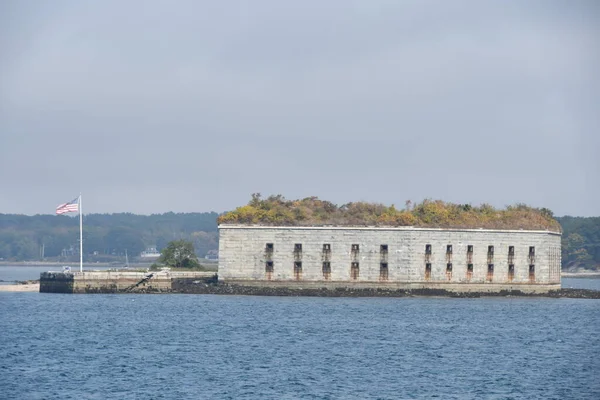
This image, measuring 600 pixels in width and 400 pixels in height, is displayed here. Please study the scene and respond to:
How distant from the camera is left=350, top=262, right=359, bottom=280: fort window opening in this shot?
8725cm

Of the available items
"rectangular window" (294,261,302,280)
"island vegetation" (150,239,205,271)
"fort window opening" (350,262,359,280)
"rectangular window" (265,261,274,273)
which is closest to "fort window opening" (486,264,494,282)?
"fort window opening" (350,262,359,280)

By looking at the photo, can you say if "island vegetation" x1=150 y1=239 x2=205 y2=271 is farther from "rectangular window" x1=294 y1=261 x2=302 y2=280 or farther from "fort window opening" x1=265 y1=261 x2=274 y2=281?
"rectangular window" x1=294 y1=261 x2=302 y2=280

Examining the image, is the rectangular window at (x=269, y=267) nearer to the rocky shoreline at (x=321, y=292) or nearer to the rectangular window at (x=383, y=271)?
the rocky shoreline at (x=321, y=292)

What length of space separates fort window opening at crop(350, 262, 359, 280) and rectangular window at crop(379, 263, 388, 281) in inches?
76.4

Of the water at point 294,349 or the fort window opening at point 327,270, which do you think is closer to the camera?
the water at point 294,349

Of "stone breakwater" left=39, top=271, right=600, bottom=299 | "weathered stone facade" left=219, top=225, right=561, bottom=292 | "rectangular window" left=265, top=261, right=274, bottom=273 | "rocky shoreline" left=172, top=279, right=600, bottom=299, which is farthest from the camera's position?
"rectangular window" left=265, top=261, right=274, bottom=273

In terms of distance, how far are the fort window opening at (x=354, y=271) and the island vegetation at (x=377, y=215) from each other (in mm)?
3428

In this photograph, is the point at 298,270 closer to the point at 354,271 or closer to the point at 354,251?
the point at 354,271

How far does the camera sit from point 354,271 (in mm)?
87312

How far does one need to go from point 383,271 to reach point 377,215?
5333 mm

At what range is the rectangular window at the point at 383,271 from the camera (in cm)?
8700

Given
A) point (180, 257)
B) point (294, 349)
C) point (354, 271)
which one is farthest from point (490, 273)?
point (294, 349)

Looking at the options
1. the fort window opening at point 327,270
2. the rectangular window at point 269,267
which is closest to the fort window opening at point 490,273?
the fort window opening at point 327,270

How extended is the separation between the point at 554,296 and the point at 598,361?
38.3m
